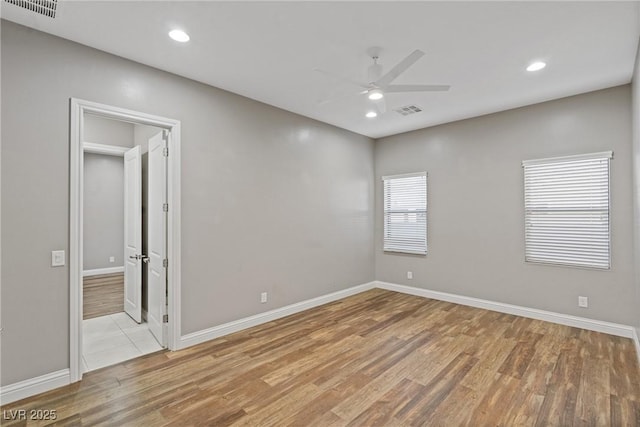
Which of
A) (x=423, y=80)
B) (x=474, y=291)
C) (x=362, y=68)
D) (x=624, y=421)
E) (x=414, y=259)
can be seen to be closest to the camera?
(x=624, y=421)

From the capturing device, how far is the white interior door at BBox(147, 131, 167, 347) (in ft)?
11.2

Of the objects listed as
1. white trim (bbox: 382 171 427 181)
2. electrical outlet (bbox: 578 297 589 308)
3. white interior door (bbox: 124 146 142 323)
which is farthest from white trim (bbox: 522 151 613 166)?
white interior door (bbox: 124 146 142 323)

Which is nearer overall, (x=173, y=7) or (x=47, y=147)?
(x=173, y=7)

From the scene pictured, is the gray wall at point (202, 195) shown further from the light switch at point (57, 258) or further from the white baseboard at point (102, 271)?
the white baseboard at point (102, 271)

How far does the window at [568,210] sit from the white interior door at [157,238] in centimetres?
472

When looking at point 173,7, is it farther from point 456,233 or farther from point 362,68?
point 456,233

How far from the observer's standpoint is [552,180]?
162 inches

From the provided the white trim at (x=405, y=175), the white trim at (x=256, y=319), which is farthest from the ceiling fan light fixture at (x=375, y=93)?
the white trim at (x=256, y=319)

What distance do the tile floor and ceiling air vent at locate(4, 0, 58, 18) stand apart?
3.00 m

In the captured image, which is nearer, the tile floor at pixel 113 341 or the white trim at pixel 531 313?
the tile floor at pixel 113 341

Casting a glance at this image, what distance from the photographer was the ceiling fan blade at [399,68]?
234cm

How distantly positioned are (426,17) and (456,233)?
11.6 feet

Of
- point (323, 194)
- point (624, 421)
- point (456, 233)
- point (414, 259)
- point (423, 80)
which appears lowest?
point (624, 421)

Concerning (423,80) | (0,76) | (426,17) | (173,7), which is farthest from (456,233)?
(0,76)
